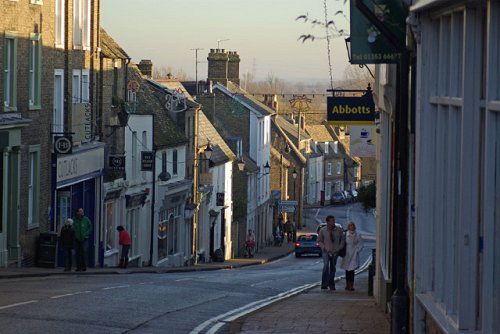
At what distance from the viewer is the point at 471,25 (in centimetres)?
736

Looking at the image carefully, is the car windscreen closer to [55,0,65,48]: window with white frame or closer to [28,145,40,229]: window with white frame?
[55,0,65,48]: window with white frame

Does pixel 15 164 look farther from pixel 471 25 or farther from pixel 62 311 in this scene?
pixel 471 25

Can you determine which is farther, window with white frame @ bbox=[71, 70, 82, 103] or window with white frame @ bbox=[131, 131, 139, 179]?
window with white frame @ bbox=[131, 131, 139, 179]

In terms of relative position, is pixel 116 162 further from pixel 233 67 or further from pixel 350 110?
pixel 233 67

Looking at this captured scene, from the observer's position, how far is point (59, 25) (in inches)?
1426

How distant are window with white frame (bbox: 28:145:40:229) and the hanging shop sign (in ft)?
65.2

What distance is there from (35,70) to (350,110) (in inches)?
545

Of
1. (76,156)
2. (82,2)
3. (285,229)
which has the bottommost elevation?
(285,229)

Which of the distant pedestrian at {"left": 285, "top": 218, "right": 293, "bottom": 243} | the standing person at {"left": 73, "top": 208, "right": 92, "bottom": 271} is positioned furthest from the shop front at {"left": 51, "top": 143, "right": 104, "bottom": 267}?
the distant pedestrian at {"left": 285, "top": 218, "right": 293, "bottom": 243}

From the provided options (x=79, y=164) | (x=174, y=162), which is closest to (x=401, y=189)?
(x=79, y=164)

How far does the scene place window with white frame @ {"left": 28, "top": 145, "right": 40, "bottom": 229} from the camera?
3291 centimetres

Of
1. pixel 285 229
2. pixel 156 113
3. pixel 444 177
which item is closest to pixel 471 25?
pixel 444 177

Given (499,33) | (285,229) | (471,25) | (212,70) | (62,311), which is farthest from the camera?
(285,229)

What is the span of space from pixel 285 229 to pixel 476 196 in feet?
250
